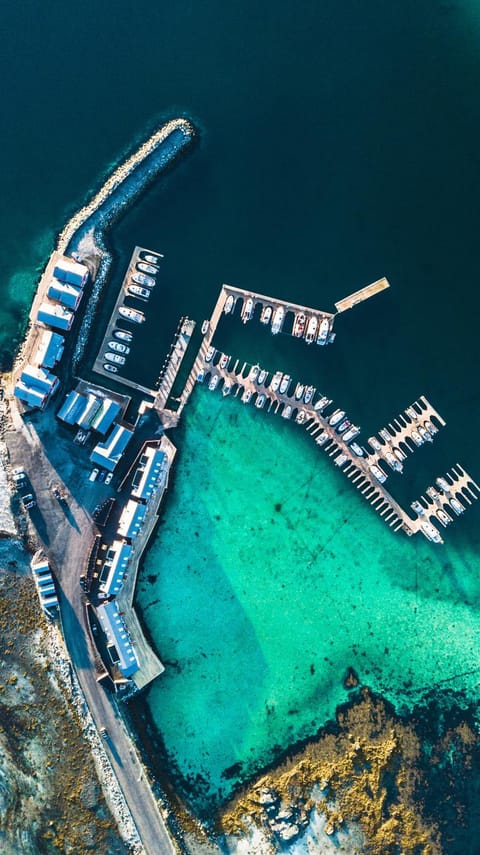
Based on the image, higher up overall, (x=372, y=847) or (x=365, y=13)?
(x=365, y=13)

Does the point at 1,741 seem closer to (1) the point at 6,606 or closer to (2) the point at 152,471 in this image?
(1) the point at 6,606

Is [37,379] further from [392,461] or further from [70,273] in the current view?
[392,461]

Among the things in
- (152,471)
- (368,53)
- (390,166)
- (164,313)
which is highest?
(368,53)

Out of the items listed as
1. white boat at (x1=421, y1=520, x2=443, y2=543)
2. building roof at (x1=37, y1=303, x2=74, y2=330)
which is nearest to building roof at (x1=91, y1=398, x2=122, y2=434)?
building roof at (x1=37, y1=303, x2=74, y2=330)

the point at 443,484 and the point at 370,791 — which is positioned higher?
the point at 443,484

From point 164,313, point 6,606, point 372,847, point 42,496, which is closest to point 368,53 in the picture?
point 164,313

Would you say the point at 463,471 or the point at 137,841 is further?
the point at 463,471

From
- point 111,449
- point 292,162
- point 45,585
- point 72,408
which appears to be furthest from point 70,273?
point 45,585
